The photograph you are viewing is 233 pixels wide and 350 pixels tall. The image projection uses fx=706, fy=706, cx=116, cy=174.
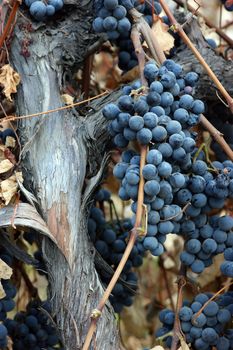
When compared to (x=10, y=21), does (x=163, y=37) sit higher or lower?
lower

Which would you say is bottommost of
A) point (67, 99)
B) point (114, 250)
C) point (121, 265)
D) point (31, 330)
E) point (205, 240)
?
point (31, 330)

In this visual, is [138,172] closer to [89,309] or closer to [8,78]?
[89,309]

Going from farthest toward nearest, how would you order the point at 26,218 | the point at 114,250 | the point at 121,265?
the point at 114,250 → the point at 26,218 → the point at 121,265

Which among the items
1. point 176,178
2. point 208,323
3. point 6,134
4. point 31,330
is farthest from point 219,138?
point 31,330

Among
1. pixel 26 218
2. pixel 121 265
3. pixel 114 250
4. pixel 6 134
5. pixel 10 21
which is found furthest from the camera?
pixel 114 250

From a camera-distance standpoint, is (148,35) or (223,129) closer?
(148,35)

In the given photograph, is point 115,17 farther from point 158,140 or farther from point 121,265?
point 121,265
